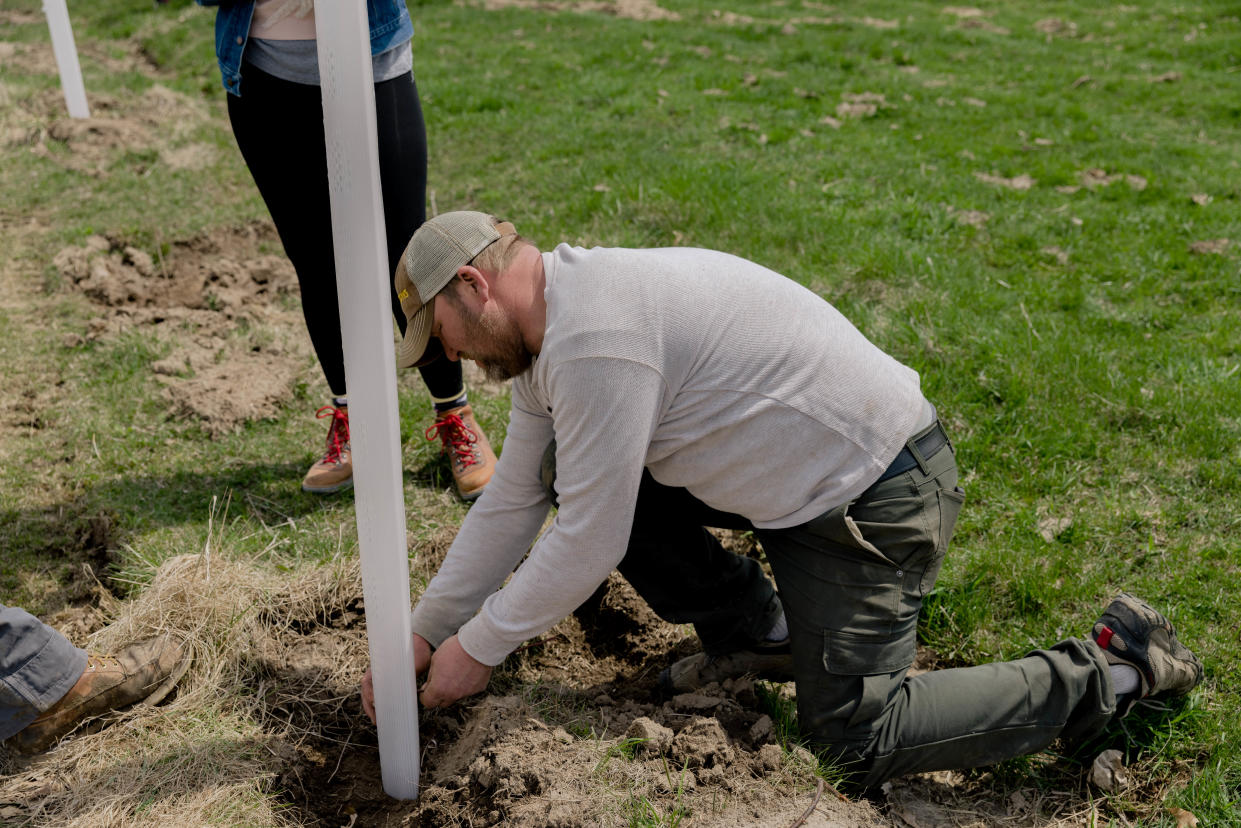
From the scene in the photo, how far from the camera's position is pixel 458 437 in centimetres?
370

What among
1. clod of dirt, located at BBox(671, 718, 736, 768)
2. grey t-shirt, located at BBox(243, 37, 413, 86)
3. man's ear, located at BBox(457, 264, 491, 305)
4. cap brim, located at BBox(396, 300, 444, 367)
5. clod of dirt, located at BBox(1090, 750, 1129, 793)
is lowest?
clod of dirt, located at BBox(1090, 750, 1129, 793)

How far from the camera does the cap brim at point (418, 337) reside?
216cm

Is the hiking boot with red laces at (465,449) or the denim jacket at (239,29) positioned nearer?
the denim jacket at (239,29)

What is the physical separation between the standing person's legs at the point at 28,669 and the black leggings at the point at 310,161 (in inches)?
44.5

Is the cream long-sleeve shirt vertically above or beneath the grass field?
above

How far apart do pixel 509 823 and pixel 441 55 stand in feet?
28.2

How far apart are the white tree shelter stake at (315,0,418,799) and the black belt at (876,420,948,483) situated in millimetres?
1165

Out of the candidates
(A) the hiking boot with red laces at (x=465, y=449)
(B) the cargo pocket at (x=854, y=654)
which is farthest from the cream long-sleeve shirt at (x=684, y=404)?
(A) the hiking boot with red laces at (x=465, y=449)

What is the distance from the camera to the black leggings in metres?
3.07

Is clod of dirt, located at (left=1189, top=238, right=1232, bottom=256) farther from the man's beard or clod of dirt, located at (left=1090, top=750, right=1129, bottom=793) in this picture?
the man's beard

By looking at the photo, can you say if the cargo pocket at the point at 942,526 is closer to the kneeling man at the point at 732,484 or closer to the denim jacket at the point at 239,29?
the kneeling man at the point at 732,484

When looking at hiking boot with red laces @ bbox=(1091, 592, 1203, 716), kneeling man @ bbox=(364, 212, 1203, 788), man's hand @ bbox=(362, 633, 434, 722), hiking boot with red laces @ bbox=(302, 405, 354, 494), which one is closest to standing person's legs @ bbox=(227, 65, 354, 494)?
hiking boot with red laces @ bbox=(302, 405, 354, 494)

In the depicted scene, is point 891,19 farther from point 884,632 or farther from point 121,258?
point 884,632

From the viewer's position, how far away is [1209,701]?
2650 mm
